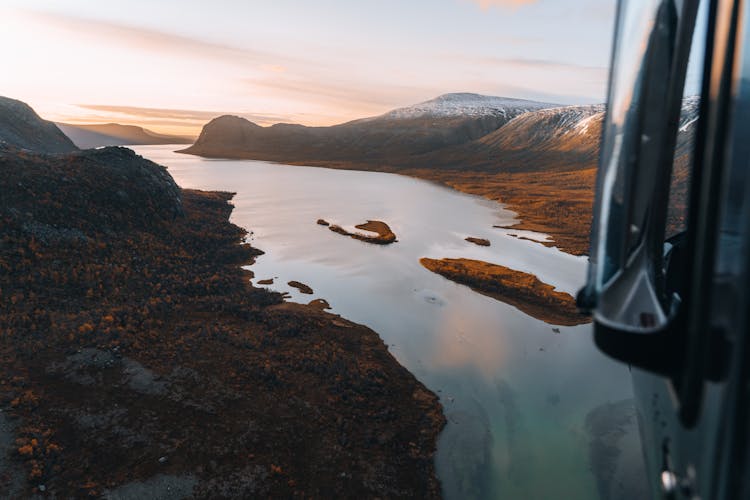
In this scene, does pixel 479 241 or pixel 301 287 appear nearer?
pixel 301 287

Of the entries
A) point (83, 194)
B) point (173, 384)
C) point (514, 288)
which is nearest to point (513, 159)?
point (514, 288)

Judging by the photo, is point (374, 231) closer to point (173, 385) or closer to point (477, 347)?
point (477, 347)

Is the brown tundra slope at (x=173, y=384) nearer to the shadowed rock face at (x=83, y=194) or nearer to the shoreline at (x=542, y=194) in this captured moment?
the shadowed rock face at (x=83, y=194)

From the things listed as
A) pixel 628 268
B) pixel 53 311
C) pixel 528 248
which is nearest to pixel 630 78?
pixel 628 268

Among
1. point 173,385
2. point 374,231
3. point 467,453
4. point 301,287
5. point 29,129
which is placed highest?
Answer: point 29,129

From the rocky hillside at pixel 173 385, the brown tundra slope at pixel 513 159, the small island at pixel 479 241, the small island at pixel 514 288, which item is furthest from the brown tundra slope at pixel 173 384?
the brown tundra slope at pixel 513 159

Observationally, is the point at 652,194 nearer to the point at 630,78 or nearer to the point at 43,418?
the point at 630,78

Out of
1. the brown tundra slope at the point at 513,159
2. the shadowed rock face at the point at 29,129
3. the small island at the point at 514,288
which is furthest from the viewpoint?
the shadowed rock face at the point at 29,129
